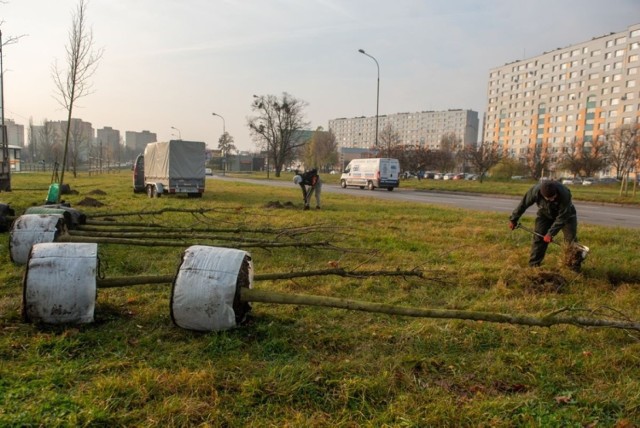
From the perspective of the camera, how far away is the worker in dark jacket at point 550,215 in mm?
6449

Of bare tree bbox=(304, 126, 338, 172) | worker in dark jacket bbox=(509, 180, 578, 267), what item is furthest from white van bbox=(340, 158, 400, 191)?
bare tree bbox=(304, 126, 338, 172)

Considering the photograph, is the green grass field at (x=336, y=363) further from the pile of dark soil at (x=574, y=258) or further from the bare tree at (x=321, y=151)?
the bare tree at (x=321, y=151)

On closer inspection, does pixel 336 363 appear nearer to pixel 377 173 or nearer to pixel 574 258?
pixel 574 258

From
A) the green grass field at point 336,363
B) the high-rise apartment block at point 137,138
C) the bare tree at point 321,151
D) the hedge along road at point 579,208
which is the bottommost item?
the green grass field at point 336,363

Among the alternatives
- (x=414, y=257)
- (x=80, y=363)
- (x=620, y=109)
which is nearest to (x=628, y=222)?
(x=414, y=257)

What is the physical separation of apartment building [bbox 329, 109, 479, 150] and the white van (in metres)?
117

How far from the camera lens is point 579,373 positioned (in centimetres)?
330

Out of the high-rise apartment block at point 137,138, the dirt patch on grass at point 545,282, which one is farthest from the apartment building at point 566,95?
the high-rise apartment block at point 137,138

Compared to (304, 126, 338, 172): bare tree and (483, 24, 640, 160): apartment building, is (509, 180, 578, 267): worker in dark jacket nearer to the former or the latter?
(304, 126, 338, 172): bare tree

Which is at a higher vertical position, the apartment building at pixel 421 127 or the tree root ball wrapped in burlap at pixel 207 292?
the apartment building at pixel 421 127

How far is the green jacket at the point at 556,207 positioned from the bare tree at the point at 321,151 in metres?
80.7

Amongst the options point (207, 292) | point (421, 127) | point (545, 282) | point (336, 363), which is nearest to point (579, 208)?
point (545, 282)

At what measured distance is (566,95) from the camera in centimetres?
10756

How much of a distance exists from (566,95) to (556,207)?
119548 millimetres
